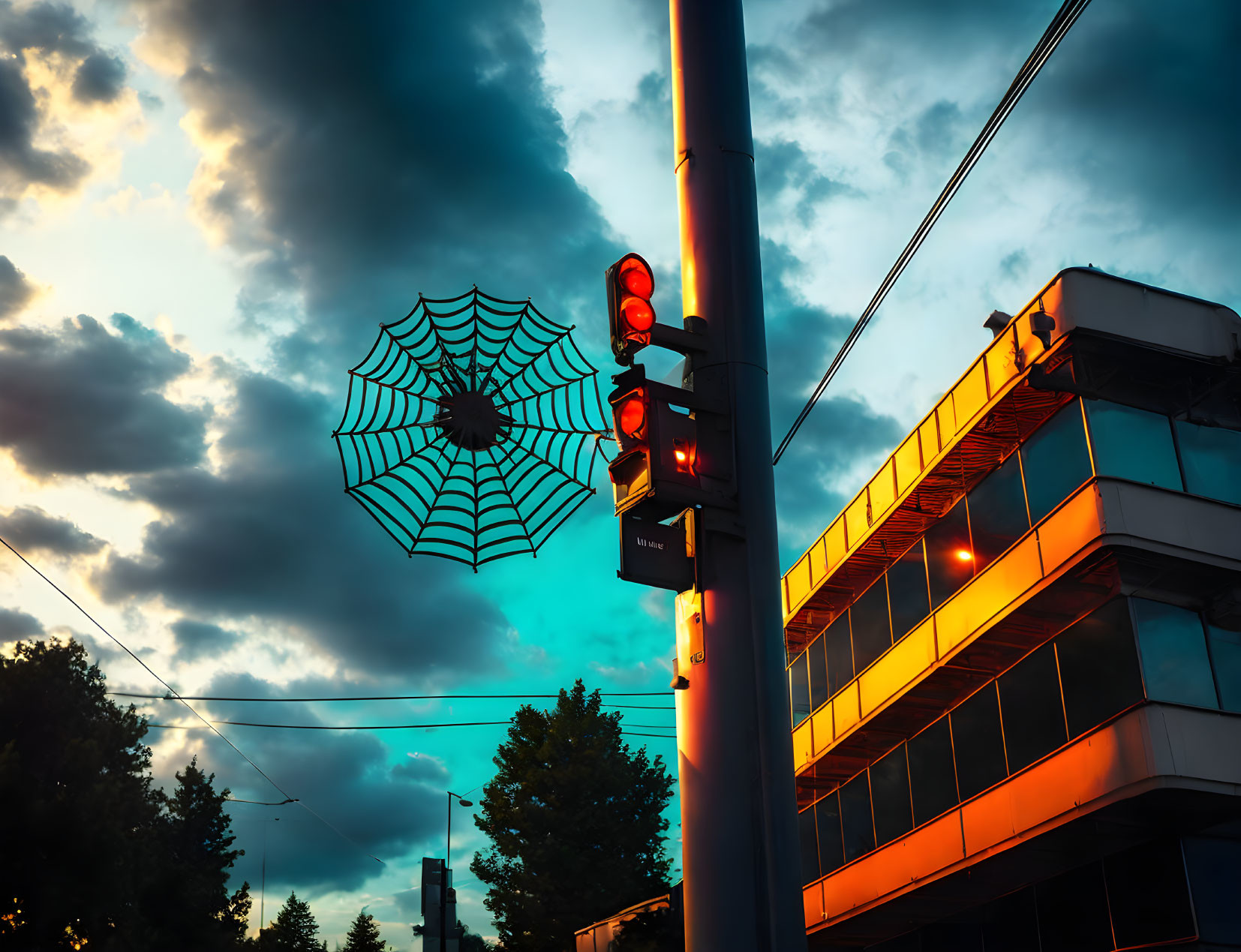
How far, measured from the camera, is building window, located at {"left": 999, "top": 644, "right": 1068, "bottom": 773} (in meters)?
21.0

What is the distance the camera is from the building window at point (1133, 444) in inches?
807

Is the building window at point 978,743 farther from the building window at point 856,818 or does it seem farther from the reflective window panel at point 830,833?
the reflective window panel at point 830,833

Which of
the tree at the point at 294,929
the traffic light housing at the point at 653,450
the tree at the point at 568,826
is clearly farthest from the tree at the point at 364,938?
the traffic light housing at the point at 653,450

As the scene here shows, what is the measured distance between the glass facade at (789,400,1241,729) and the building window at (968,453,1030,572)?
0.08 feet

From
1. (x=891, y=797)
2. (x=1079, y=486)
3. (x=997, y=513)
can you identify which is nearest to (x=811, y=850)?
(x=891, y=797)

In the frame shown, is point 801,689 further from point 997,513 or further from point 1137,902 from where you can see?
point 1137,902

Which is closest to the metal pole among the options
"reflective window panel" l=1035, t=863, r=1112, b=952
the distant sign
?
the distant sign

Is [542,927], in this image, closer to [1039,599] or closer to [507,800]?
[507,800]

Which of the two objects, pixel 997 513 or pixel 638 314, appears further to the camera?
pixel 997 513

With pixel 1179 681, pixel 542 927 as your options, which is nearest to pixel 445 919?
pixel 1179 681

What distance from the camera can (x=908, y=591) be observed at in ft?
90.2

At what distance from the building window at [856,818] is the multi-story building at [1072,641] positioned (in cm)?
131

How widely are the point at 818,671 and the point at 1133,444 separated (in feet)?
46.5

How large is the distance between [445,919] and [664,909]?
1166cm
